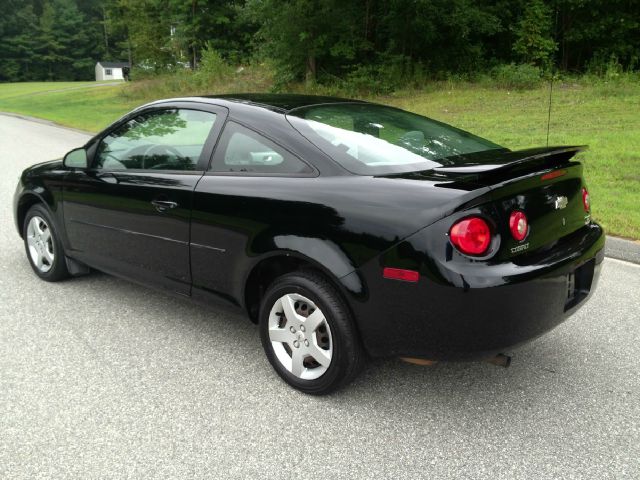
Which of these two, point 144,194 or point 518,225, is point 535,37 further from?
point 518,225

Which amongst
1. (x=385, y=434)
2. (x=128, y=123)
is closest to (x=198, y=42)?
(x=128, y=123)

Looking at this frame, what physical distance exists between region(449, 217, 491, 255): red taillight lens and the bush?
59.3 ft

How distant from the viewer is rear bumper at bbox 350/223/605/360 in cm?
249

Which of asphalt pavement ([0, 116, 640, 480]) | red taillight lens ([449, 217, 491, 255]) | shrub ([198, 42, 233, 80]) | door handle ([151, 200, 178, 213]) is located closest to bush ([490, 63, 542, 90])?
shrub ([198, 42, 233, 80])

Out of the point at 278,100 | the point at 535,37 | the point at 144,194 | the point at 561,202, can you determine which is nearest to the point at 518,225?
the point at 561,202

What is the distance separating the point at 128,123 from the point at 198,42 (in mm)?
35743

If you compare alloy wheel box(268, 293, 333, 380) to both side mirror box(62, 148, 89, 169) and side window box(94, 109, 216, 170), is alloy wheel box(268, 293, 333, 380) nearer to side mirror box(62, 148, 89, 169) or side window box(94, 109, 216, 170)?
side window box(94, 109, 216, 170)

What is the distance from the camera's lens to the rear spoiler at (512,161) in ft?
8.82

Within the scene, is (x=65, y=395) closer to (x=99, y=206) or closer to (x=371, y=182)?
(x=99, y=206)

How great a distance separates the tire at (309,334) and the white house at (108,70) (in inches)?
3960

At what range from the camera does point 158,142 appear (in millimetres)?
3891

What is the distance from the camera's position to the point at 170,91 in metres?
31.3

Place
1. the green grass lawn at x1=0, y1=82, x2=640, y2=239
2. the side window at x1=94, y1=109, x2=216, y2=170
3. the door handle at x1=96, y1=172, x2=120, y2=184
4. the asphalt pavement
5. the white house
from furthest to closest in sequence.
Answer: the white house → the green grass lawn at x1=0, y1=82, x2=640, y2=239 → the door handle at x1=96, y1=172, x2=120, y2=184 → the side window at x1=94, y1=109, x2=216, y2=170 → the asphalt pavement

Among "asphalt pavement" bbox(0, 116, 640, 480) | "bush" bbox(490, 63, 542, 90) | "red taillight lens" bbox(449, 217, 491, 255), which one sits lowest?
"asphalt pavement" bbox(0, 116, 640, 480)
